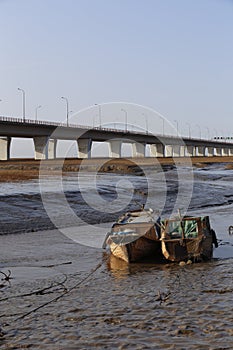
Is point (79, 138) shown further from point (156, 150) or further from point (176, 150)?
point (176, 150)

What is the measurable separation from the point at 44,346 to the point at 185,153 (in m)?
146

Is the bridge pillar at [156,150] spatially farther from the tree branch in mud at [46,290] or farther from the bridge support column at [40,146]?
the tree branch in mud at [46,290]

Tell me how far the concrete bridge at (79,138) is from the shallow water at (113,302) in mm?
54970

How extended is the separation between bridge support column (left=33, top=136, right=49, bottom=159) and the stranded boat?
63.3 meters

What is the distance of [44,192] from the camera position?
102 ft

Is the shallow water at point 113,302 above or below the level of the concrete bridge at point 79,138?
below

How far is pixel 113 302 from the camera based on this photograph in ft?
33.6

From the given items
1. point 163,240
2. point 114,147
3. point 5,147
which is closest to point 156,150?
point 114,147

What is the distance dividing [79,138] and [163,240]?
77.2 meters

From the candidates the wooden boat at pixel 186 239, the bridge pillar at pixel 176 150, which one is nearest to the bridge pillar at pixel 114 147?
the bridge pillar at pixel 176 150

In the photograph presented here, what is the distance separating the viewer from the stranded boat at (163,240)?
47.6 ft

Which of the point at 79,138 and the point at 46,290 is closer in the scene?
the point at 46,290

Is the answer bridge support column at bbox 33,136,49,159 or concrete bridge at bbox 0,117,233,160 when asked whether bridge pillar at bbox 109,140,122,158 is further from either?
bridge support column at bbox 33,136,49,159

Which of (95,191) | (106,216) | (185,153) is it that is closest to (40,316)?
(106,216)
